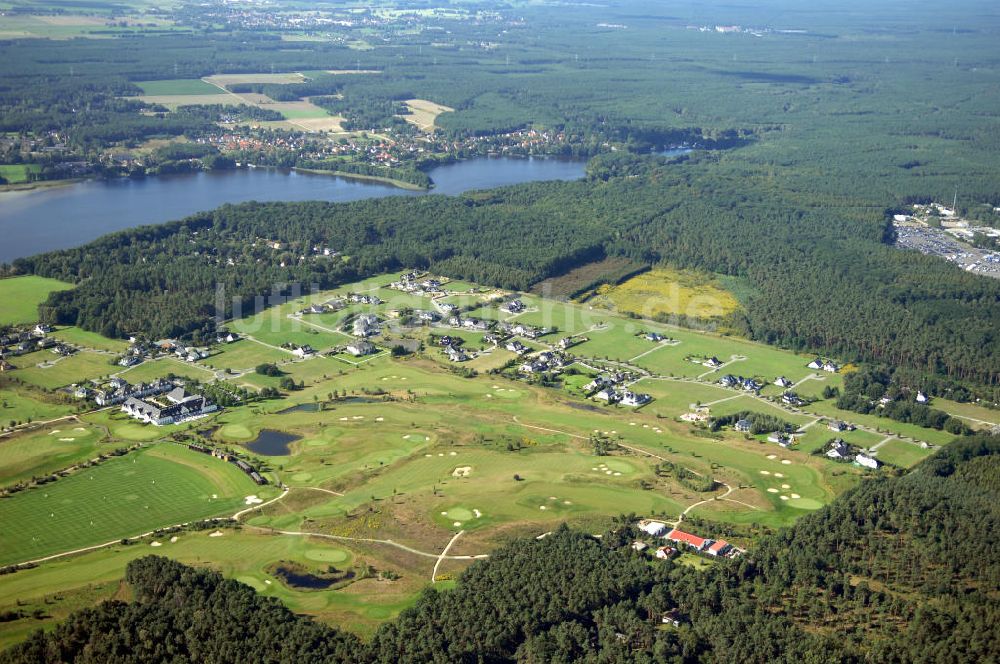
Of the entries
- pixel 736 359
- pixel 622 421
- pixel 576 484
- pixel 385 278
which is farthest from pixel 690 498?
pixel 385 278

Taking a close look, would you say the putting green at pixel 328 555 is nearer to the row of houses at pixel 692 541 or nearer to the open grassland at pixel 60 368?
the row of houses at pixel 692 541

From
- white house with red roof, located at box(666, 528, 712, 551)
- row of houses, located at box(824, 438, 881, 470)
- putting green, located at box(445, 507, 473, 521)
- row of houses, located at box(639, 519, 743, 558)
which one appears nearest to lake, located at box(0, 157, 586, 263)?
putting green, located at box(445, 507, 473, 521)

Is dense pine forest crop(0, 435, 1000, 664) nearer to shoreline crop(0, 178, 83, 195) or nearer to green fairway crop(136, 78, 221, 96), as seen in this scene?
shoreline crop(0, 178, 83, 195)

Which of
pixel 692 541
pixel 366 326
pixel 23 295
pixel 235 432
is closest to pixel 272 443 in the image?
pixel 235 432

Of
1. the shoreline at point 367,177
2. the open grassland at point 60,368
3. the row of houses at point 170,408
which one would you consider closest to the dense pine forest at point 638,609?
the row of houses at point 170,408

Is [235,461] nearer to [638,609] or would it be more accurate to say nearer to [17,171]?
[638,609]

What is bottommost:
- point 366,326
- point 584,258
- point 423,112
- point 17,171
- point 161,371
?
point 161,371
